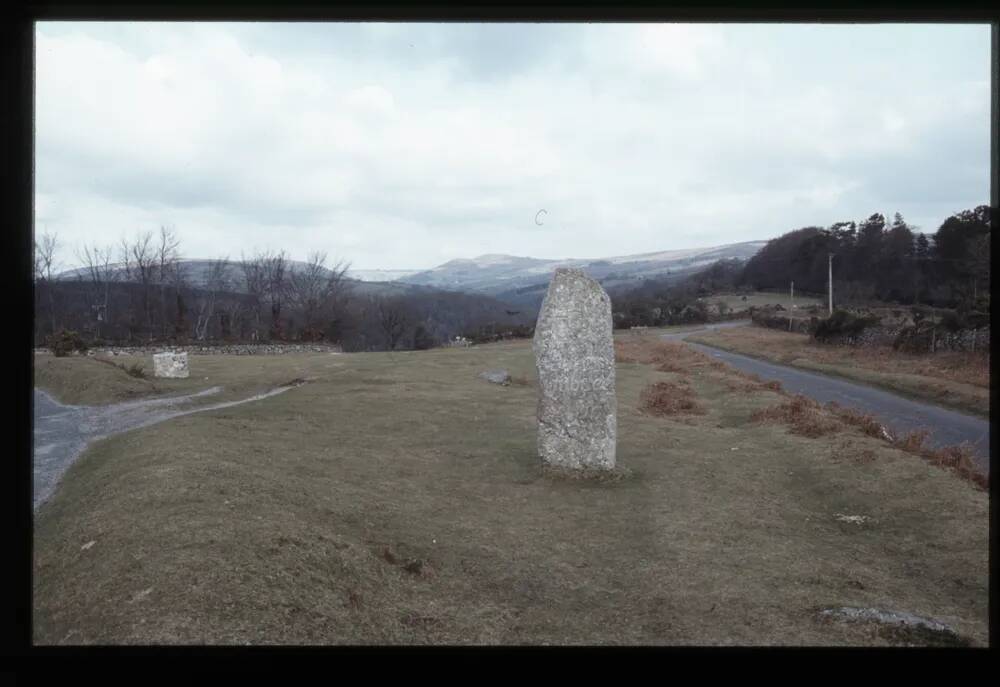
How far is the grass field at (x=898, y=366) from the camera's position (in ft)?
72.0

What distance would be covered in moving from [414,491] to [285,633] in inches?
231

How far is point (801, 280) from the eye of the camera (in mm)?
78750

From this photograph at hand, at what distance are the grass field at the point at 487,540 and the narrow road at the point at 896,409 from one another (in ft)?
8.56

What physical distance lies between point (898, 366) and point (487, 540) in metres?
27.7

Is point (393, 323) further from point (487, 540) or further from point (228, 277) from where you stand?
point (487, 540)

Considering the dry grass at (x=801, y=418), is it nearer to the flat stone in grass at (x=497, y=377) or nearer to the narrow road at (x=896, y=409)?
the narrow road at (x=896, y=409)

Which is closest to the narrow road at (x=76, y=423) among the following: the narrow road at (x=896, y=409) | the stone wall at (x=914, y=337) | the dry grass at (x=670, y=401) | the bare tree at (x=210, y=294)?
the dry grass at (x=670, y=401)

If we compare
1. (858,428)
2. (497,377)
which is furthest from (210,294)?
(858,428)

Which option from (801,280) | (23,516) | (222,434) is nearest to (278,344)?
(222,434)

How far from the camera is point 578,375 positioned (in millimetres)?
12938

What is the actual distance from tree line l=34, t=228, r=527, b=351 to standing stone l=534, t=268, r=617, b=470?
39.2m

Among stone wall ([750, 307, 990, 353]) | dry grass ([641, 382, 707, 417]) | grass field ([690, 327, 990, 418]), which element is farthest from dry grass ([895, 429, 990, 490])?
stone wall ([750, 307, 990, 353])

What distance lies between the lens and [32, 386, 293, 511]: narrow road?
500 inches

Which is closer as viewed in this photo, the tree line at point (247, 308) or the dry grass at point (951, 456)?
the dry grass at point (951, 456)
